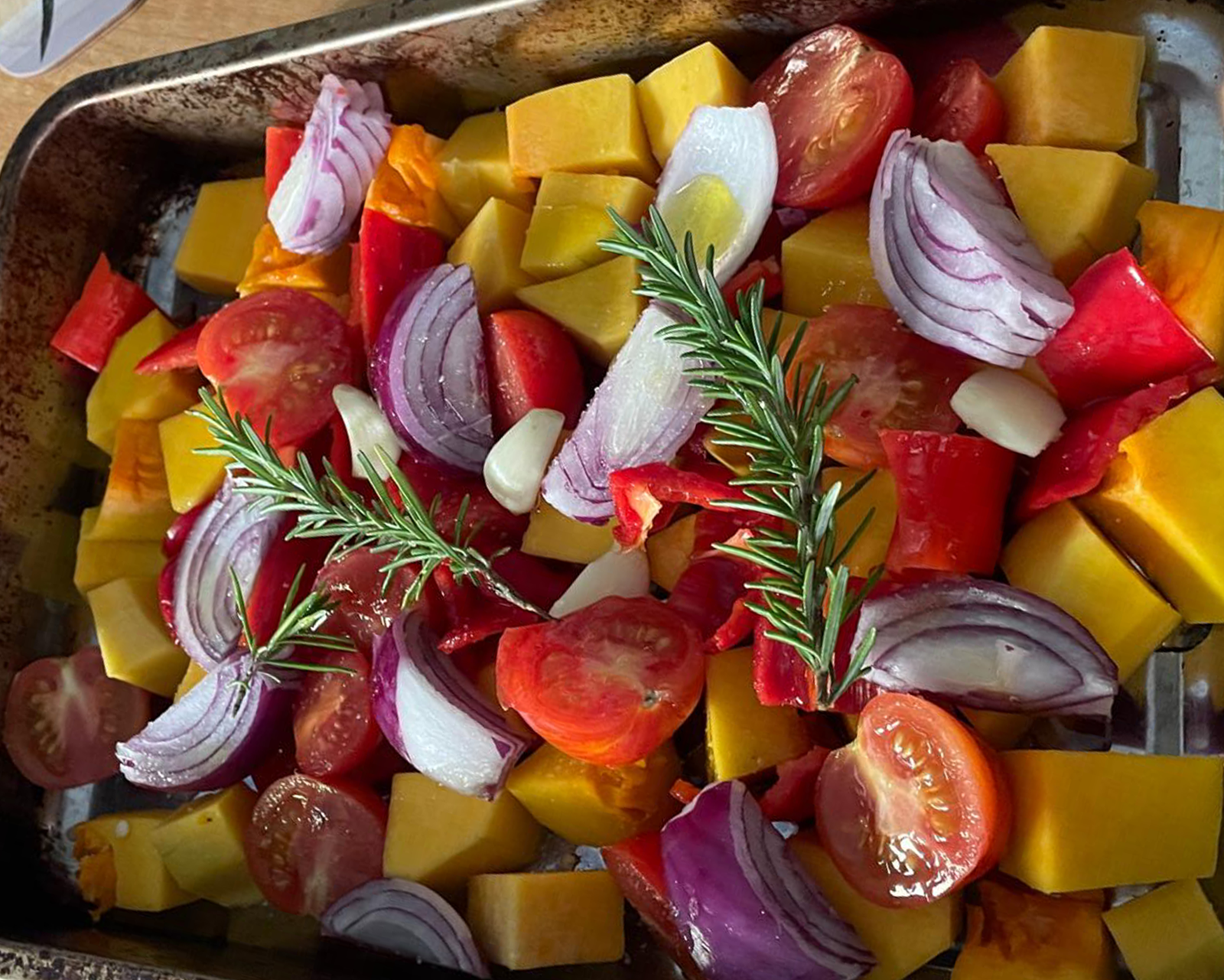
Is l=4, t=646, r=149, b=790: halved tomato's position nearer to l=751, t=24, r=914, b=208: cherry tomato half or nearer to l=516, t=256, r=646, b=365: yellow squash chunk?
l=516, t=256, r=646, b=365: yellow squash chunk

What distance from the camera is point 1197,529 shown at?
1361 mm

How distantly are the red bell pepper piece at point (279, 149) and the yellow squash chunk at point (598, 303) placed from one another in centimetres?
50

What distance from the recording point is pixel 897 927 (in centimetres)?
145

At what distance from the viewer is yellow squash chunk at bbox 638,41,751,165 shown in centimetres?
168

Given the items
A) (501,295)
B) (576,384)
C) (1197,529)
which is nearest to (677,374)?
(576,384)

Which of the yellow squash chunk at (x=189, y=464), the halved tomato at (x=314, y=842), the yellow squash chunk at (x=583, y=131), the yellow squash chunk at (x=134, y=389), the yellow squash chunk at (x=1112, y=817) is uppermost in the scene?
Answer: the yellow squash chunk at (x=583, y=131)

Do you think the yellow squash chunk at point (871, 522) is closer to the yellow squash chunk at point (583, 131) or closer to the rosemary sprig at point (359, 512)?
the rosemary sprig at point (359, 512)

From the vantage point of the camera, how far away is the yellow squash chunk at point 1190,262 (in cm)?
142

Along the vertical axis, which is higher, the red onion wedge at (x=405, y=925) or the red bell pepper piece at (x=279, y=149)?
the red bell pepper piece at (x=279, y=149)

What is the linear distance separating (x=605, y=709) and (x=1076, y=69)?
3.31 feet

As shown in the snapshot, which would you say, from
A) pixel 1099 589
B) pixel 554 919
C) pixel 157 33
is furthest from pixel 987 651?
pixel 157 33

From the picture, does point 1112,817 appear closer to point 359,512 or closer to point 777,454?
point 777,454

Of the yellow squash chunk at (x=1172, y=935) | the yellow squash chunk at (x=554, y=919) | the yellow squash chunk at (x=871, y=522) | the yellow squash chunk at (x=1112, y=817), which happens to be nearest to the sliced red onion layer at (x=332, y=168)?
the yellow squash chunk at (x=871, y=522)

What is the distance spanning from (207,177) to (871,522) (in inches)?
55.8
